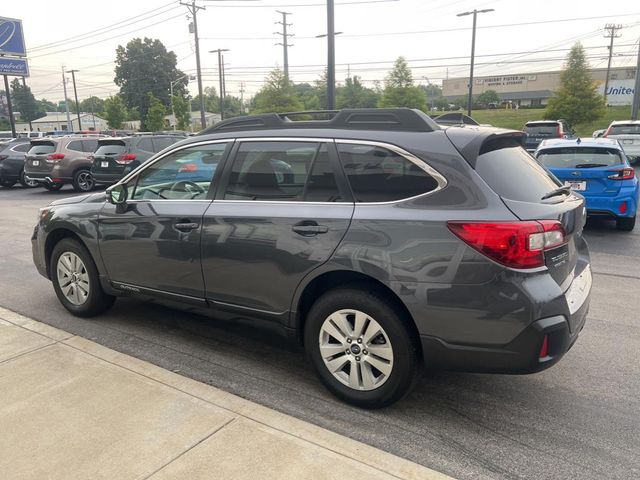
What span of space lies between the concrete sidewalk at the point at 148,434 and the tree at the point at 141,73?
297 ft

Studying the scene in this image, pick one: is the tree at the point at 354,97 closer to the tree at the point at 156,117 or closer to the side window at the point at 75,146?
the tree at the point at 156,117

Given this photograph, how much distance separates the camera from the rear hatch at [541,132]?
1864 centimetres

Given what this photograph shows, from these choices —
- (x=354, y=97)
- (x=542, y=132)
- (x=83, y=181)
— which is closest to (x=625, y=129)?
(x=542, y=132)

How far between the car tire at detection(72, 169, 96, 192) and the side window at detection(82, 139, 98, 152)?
0.86 meters

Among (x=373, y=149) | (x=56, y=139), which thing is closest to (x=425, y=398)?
(x=373, y=149)

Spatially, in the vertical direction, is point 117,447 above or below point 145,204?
below

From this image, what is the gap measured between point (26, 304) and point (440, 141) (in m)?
4.45

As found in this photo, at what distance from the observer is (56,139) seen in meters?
16.7

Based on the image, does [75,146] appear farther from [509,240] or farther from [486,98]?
[486,98]

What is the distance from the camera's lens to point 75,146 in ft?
55.0

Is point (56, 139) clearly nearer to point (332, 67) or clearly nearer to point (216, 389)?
point (332, 67)

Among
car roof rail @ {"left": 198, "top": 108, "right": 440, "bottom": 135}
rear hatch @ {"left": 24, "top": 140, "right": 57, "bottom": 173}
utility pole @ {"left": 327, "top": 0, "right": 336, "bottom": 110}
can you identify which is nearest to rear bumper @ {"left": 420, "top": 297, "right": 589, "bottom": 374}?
car roof rail @ {"left": 198, "top": 108, "right": 440, "bottom": 135}

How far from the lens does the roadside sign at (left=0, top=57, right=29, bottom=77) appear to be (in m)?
33.5

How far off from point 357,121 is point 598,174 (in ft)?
20.3
